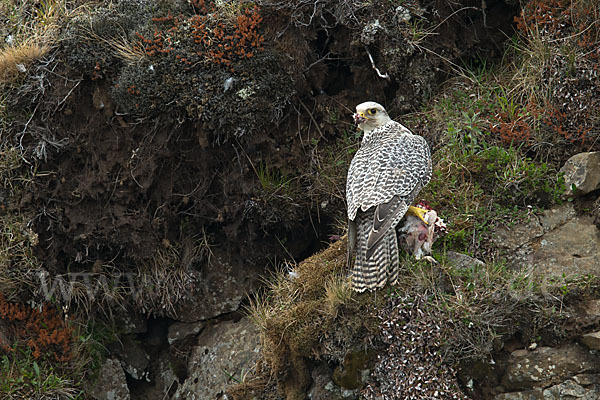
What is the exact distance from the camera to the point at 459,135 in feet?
21.5

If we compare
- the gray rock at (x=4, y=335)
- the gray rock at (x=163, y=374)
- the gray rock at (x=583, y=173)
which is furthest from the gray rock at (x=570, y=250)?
the gray rock at (x=4, y=335)

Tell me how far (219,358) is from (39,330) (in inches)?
73.3

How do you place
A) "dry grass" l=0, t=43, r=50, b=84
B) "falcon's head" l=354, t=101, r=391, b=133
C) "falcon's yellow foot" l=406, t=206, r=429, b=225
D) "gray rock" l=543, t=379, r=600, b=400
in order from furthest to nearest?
1. "dry grass" l=0, t=43, r=50, b=84
2. "falcon's head" l=354, t=101, r=391, b=133
3. "falcon's yellow foot" l=406, t=206, r=429, b=225
4. "gray rock" l=543, t=379, r=600, b=400

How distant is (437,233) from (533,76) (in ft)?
7.05

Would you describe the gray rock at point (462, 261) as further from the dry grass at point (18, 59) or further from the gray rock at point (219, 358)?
the dry grass at point (18, 59)

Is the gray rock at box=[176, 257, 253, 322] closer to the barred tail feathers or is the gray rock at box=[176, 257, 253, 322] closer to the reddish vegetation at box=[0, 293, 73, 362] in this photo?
the reddish vegetation at box=[0, 293, 73, 362]

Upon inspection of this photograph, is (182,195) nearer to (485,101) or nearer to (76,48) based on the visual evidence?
(76,48)

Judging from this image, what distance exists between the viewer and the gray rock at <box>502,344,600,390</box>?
4582mm

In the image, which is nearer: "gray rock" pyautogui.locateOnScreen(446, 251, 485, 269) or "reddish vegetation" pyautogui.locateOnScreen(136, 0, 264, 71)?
"gray rock" pyautogui.locateOnScreen(446, 251, 485, 269)

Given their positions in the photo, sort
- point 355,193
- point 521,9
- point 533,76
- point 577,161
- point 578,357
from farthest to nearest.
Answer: point 521,9 < point 533,76 < point 577,161 < point 355,193 < point 578,357

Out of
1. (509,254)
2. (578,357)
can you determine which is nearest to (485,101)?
(509,254)

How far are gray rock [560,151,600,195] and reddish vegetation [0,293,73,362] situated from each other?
16.6 ft

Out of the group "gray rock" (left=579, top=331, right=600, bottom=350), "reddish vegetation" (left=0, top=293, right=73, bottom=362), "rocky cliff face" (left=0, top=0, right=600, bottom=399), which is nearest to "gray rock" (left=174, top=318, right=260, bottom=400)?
"rocky cliff face" (left=0, top=0, right=600, bottom=399)

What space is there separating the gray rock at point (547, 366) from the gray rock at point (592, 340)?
0.18ft
